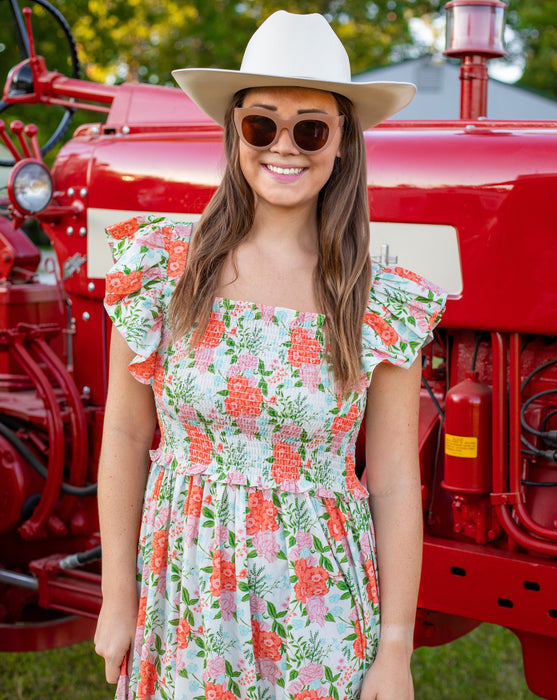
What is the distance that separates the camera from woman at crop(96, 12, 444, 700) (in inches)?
62.1

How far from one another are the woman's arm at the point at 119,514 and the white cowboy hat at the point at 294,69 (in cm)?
50

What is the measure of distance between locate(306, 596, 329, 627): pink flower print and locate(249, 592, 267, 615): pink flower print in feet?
0.23

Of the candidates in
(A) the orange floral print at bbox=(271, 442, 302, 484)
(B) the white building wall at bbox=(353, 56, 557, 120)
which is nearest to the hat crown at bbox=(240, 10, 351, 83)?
(A) the orange floral print at bbox=(271, 442, 302, 484)

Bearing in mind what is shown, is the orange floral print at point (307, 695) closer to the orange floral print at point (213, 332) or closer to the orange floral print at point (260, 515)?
the orange floral print at point (260, 515)

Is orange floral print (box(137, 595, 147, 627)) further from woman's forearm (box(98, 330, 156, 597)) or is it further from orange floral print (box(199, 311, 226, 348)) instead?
orange floral print (box(199, 311, 226, 348))

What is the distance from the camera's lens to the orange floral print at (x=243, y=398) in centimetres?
156

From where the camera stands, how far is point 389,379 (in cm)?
165

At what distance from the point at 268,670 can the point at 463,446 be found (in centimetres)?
97

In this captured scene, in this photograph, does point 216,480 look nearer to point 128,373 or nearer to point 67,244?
point 128,373

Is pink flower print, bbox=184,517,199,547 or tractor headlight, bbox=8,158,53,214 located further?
tractor headlight, bbox=8,158,53,214

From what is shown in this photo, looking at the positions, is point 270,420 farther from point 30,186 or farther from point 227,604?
point 30,186

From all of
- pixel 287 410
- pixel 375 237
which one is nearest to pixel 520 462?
pixel 375 237

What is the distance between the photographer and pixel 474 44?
2.74m

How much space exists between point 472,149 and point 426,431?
2.40 feet
